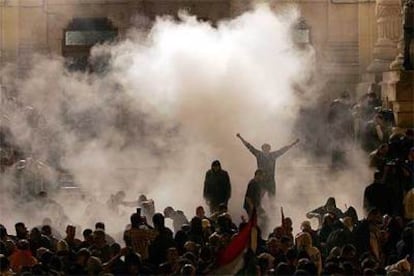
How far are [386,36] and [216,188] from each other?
11364 mm

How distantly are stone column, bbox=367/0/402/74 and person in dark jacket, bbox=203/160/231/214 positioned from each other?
10.5 meters

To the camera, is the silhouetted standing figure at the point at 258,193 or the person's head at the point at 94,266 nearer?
the person's head at the point at 94,266

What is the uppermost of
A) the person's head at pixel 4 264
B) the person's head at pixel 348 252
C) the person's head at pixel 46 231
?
the person's head at pixel 46 231

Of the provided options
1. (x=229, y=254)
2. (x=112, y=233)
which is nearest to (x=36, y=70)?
(x=112, y=233)

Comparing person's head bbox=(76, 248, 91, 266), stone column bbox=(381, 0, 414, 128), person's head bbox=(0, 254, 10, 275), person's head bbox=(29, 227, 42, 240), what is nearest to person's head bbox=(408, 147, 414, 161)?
stone column bbox=(381, 0, 414, 128)

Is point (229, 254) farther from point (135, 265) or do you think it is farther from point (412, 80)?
point (412, 80)

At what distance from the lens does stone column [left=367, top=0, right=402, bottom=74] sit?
32750mm

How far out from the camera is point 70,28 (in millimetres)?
37781

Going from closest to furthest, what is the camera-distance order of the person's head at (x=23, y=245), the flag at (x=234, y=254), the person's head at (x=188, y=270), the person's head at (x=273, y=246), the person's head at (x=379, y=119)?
the flag at (x=234, y=254), the person's head at (x=188, y=270), the person's head at (x=273, y=246), the person's head at (x=23, y=245), the person's head at (x=379, y=119)

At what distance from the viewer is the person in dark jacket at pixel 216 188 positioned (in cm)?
2289

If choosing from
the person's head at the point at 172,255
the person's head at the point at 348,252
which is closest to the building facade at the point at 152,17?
the person's head at the point at 348,252

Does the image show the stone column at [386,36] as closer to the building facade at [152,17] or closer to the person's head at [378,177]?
the building facade at [152,17]

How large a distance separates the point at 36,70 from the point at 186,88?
700 cm

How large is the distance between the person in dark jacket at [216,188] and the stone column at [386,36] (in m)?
10.5
